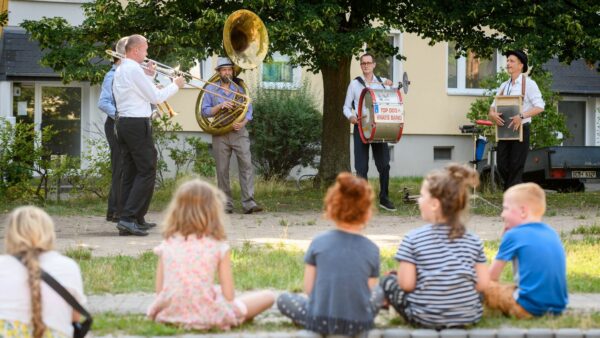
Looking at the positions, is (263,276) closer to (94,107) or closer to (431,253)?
(431,253)

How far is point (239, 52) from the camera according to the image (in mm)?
14781

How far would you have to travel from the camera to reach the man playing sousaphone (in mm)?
14352

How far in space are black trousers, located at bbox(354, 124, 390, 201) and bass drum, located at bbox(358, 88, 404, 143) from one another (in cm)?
14

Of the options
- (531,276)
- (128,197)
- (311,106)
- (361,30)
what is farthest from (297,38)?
(531,276)

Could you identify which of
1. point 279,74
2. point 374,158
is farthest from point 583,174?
point 279,74

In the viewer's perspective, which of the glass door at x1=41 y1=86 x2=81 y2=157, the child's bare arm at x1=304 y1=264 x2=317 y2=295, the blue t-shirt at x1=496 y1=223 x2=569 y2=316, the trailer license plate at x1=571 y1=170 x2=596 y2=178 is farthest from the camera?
the glass door at x1=41 y1=86 x2=81 y2=157

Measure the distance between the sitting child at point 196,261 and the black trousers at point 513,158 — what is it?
7552 mm

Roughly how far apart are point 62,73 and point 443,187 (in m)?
10.9

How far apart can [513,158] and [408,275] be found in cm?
729

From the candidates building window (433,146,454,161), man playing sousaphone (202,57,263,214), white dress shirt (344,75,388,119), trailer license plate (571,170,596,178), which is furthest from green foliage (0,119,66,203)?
building window (433,146,454,161)

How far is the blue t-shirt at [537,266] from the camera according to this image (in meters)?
6.70

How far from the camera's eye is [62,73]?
53.3ft

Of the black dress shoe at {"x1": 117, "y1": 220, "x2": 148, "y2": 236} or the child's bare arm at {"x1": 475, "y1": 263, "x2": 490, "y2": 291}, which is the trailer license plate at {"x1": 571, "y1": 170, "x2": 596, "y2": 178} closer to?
the black dress shoe at {"x1": 117, "y1": 220, "x2": 148, "y2": 236}

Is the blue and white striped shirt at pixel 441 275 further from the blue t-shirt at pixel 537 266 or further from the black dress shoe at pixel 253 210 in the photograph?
the black dress shoe at pixel 253 210
